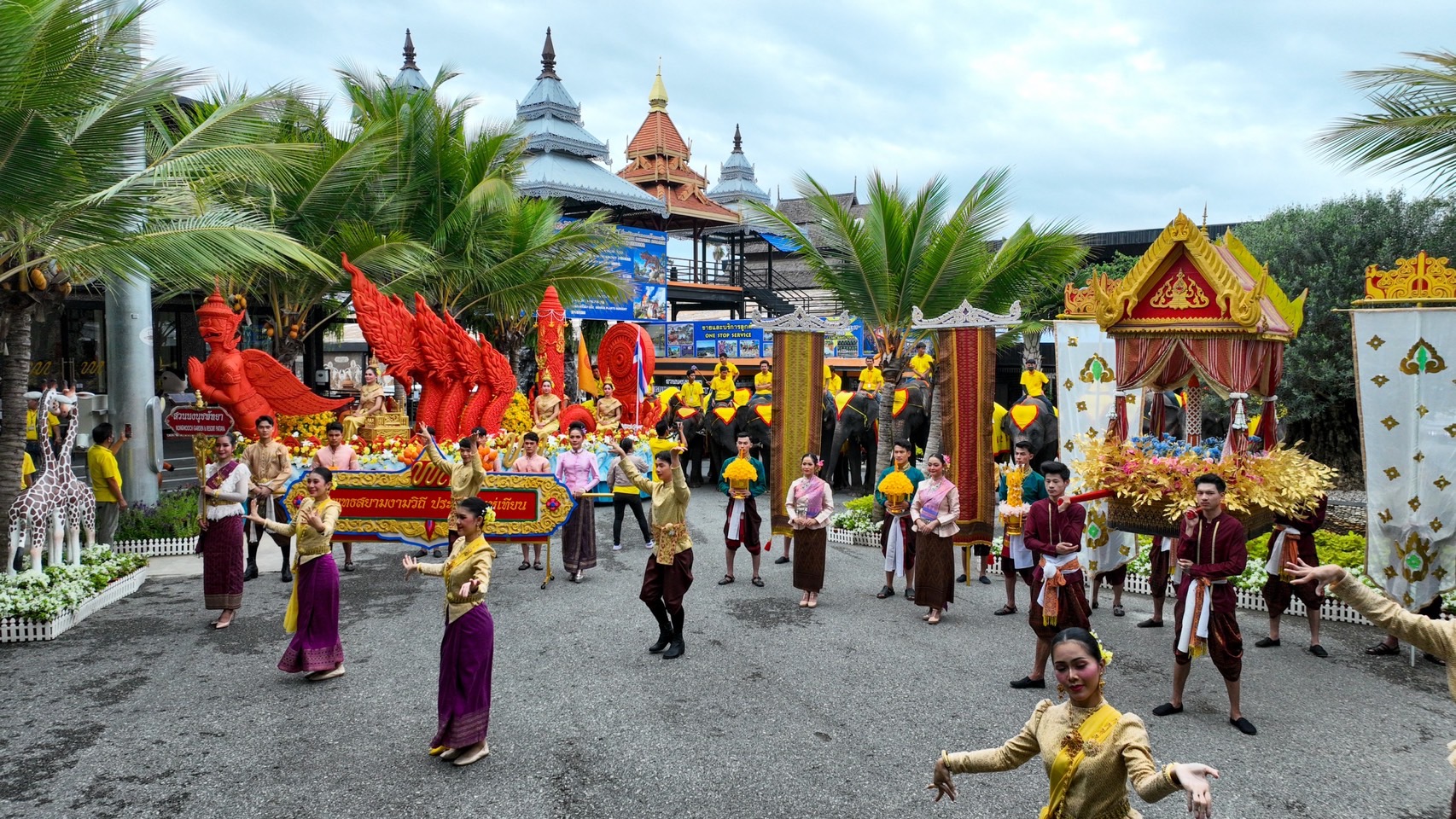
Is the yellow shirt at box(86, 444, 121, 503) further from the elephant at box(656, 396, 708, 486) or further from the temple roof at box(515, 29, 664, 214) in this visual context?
the temple roof at box(515, 29, 664, 214)

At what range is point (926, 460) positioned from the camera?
8.14 metres

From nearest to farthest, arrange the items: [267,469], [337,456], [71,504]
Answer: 1. [71,504]
2. [267,469]
3. [337,456]

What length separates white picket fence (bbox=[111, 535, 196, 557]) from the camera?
1031 centimetres

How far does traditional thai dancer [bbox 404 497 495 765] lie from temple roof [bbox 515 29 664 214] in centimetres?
2170

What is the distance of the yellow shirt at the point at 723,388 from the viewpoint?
1727 cm

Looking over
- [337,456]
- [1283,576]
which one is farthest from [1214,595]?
[337,456]

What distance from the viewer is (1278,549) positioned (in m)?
7.61

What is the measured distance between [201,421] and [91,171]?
457 cm

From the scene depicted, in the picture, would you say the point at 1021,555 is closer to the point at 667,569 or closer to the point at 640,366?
the point at 667,569

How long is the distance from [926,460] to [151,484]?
359 inches

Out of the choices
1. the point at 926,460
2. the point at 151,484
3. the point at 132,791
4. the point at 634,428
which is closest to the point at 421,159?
the point at 634,428

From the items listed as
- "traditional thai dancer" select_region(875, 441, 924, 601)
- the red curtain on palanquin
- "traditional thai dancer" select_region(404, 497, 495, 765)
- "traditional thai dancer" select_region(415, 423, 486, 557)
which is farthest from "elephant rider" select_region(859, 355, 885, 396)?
"traditional thai dancer" select_region(404, 497, 495, 765)

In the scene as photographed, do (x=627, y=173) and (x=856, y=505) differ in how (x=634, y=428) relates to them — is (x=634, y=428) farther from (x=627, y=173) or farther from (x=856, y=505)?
(x=627, y=173)

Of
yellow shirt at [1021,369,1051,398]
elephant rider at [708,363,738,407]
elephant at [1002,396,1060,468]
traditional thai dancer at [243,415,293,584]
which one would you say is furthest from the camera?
elephant rider at [708,363,738,407]
